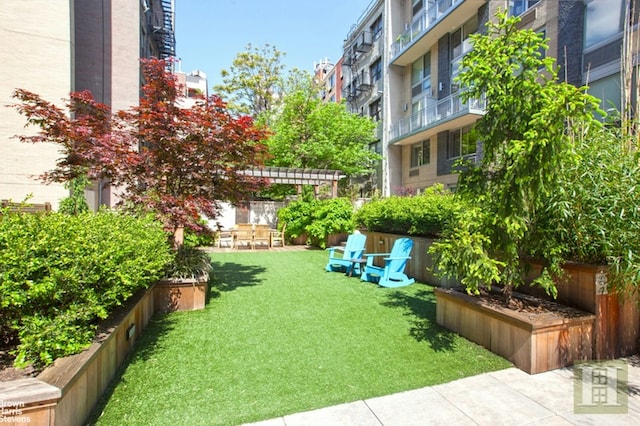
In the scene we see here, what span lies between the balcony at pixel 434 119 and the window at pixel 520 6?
3741 millimetres

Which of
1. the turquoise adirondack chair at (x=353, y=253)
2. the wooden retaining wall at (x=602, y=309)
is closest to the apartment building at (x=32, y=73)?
the turquoise adirondack chair at (x=353, y=253)

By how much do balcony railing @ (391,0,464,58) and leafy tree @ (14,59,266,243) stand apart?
47.6 feet

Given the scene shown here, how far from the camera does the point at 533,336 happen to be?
3129mm

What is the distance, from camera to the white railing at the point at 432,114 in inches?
533

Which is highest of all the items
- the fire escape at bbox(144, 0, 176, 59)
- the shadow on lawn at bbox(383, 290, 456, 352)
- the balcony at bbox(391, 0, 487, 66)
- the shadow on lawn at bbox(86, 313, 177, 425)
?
the fire escape at bbox(144, 0, 176, 59)

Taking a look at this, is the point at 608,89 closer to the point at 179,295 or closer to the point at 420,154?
the point at 420,154

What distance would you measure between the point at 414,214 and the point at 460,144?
1016 cm

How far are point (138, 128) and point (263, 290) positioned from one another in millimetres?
3667

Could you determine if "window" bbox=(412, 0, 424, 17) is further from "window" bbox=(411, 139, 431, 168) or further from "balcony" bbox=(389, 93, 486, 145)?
"window" bbox=(411, 139, 431, 168)

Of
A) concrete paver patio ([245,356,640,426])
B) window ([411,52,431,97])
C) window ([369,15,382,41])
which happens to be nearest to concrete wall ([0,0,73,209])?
concrete paver patio ([245,356,640,426])

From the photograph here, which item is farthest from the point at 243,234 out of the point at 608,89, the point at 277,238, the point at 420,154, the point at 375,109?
the point at 375,109

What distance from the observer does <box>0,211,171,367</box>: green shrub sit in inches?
84.2

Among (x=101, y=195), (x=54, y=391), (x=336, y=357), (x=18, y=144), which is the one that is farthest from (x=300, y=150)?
(x=54, y=391)

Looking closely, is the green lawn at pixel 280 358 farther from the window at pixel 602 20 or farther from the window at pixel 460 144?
the window at pixel 460 144
